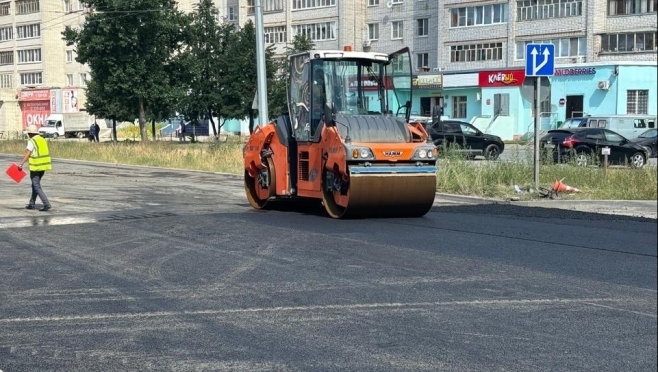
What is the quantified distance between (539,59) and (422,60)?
5245 centimetres

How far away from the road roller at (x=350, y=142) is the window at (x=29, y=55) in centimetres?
7460

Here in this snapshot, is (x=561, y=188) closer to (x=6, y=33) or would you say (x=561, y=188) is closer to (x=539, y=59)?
(x=539, y=59)

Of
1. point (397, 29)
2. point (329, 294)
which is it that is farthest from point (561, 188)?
point (397, 29)

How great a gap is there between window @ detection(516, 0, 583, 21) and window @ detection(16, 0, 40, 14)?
4469cm

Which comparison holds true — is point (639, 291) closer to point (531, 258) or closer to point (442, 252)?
point (531, 258)

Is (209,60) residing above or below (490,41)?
below

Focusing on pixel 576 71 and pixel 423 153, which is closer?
pixel 423 153

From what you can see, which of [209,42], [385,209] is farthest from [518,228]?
[209,42]

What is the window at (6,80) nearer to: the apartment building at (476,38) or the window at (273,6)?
the apartment building at (476,38)

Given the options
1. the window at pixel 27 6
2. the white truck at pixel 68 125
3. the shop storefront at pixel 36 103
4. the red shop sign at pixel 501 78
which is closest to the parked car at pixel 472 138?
the red shop sign at pixel 501 78

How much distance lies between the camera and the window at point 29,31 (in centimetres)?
8106

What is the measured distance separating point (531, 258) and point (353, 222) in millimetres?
4226

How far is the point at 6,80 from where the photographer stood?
90438 mm

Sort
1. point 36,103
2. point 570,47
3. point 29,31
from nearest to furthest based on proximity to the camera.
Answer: point 570,47 < point 29,31 < point 36,103
